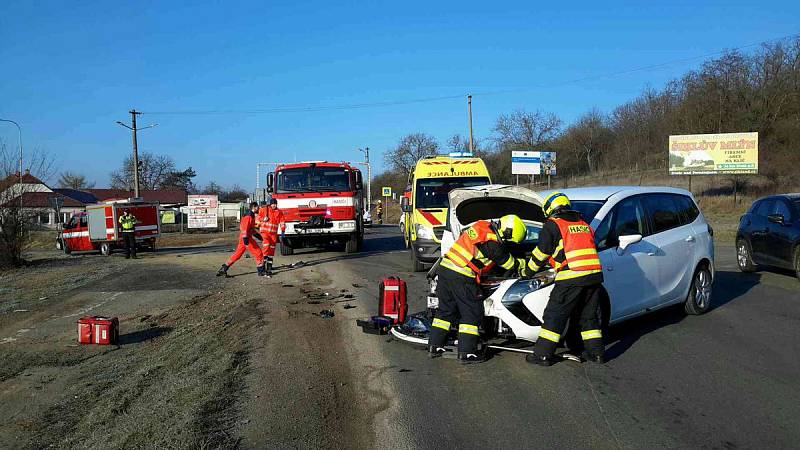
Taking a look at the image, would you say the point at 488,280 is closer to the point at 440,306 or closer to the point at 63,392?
the point at 440,306

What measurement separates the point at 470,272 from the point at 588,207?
6.84 ft

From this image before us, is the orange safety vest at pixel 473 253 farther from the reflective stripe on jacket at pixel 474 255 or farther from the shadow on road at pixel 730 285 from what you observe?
the shadow on road at pixel 730 285

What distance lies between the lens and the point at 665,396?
17.0 ft

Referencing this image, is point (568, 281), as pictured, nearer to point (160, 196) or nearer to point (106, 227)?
point (106, 227)

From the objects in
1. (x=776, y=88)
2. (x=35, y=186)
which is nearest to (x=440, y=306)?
(x=35, y=186)

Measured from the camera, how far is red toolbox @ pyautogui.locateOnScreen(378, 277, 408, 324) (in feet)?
24.7

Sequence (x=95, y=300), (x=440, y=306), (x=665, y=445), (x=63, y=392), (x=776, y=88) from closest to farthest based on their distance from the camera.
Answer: (x=665, y=445) < (x=440, y=306) < (x=63, y=392) < (x=95, y=300) < (x=776, y=88)

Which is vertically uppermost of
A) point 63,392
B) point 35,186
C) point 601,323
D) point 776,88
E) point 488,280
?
point 776,88

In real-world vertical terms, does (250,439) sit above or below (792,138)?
below

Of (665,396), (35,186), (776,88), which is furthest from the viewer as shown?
(776,88)

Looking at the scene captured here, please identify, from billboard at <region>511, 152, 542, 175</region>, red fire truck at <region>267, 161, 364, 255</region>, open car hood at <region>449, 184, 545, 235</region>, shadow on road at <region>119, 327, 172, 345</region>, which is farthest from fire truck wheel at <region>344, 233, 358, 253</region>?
billboard at <region>511, 152, 542, 175</region>

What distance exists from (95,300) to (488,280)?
9.18 m

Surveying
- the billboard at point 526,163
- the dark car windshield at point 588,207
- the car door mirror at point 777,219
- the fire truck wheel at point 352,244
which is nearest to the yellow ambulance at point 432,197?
the fire truck wheel at point 352,244

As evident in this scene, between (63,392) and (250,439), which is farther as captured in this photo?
(63,392)
